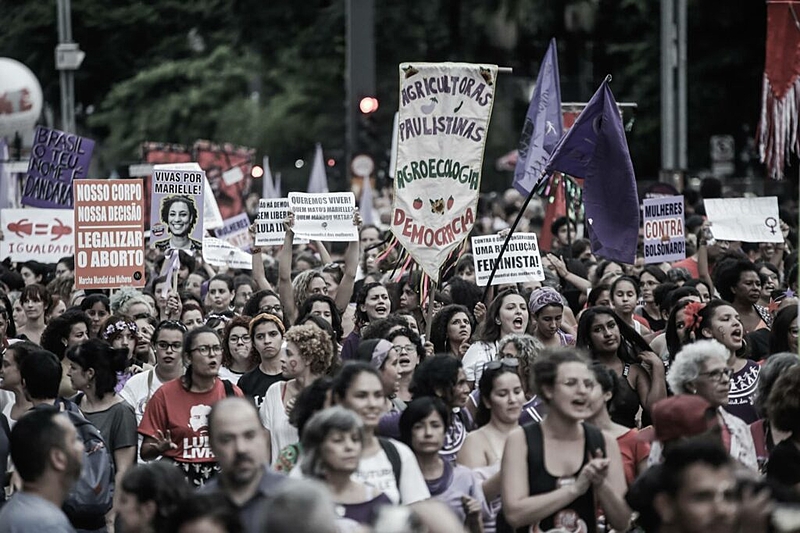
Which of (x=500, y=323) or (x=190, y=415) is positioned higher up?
(x=500, y=323)

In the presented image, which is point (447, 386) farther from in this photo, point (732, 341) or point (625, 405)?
point (732, 341)

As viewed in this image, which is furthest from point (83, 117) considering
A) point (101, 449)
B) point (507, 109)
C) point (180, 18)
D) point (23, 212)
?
point (101, 449)

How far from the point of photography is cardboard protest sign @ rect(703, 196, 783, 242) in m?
15.2

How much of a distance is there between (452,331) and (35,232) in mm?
7080

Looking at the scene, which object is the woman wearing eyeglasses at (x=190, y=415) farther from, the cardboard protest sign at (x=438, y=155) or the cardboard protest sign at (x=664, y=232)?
the cardboard protest sign at (x=664, y=232)

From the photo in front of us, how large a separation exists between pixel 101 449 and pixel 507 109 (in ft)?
122

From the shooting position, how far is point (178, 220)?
46.1 ft

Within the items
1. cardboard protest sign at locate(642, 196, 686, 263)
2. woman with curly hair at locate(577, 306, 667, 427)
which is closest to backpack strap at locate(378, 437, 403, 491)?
woman with curly hair at locate(577, 306, 667, 427)

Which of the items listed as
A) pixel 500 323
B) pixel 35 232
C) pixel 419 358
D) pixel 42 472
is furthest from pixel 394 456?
pixel 35 232

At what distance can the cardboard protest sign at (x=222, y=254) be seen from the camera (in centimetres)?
1513

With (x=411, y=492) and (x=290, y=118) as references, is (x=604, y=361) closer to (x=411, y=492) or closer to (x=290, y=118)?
(x=411, y=492)

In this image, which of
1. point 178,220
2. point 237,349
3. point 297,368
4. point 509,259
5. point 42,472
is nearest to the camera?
point 42,472

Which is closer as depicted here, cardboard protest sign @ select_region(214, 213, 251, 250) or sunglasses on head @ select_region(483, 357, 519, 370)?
sunglasses on head @ select_region(483, 357, 519, 370)

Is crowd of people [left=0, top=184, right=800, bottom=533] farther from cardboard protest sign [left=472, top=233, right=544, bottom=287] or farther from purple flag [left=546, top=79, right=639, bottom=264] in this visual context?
purple flag [left=546, top=79, right=639, bottom=264]
